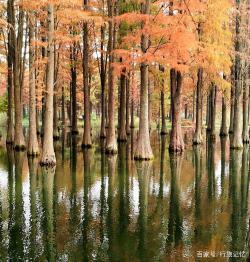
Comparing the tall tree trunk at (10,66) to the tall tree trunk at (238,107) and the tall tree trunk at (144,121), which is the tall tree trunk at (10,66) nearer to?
the tall tree trunk at (144,121)

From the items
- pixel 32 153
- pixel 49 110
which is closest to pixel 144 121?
pixel 49 110

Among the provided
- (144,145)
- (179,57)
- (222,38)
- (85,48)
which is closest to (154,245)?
(144,145)

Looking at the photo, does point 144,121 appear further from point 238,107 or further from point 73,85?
point 73,85

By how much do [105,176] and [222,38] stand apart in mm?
12622

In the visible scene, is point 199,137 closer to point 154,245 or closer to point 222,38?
point 222,38

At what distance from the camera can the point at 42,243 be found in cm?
917

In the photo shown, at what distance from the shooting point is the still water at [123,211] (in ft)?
28.8

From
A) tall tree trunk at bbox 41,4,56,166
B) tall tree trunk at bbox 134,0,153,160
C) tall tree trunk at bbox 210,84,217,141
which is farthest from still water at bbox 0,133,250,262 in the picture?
tall tree trunk at bbox 210,84,217,141

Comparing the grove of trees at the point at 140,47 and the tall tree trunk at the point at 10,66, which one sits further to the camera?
the tall tree trunk at the point at 10,66

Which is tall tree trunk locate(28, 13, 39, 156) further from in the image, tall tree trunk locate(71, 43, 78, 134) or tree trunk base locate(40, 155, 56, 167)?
tall tree trunk locate(71, 43, 78, 134)

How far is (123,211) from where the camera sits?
11.9 m

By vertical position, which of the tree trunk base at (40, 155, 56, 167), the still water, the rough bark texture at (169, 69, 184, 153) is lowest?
the still water

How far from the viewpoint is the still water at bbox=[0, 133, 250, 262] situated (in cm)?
877

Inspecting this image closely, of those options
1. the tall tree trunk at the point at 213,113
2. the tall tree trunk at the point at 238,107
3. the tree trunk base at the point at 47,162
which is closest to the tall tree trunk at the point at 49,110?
the tree trunk base at the point at 47,162
